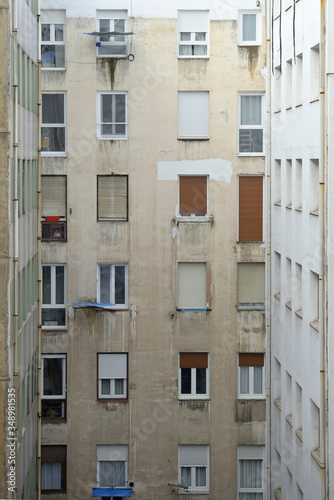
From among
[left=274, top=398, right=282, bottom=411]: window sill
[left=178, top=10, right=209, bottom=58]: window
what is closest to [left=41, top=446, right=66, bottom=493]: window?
[left=274, top=398, right=282, bottom=411]: window sill

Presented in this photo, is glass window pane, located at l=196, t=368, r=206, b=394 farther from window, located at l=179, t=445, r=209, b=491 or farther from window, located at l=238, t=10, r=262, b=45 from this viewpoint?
window, located at l=238, t=10, r=262, b=45

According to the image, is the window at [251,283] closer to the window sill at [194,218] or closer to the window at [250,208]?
the window at [250,208]

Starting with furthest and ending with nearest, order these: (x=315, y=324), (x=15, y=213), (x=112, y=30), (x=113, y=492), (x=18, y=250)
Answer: (x=113, y=492), (x=112, y=30), (x=315, y=324), (x=18, y=250), (x=15, y=213)

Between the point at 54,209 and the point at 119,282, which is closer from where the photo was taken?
the point at 54,209

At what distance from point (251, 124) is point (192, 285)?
212 inches

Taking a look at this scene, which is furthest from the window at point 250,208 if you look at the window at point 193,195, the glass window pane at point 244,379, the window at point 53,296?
the window at point 53,296

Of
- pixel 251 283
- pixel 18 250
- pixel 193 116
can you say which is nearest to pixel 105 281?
pixel 251 283

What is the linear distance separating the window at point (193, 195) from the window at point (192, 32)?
3.83m

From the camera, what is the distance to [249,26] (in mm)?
33469

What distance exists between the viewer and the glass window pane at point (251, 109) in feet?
111

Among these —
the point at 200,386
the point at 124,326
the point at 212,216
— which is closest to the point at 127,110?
the point at 212,216

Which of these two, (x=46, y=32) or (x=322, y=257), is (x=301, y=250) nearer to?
(x=322, y=257)

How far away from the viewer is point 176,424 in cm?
3394

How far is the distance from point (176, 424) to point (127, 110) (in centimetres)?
993
